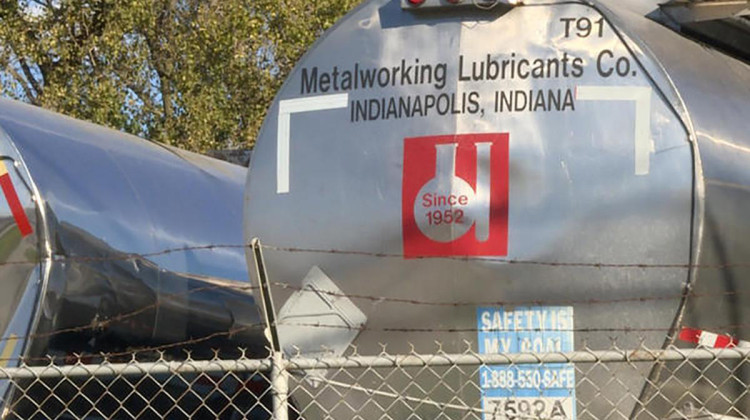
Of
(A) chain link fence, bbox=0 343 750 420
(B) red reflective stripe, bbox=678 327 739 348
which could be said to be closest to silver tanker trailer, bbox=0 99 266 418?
(A) chain link fence, bbox=0 343 750 420

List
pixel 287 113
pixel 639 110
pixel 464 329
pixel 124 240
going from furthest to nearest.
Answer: pixel 124 240 < pixel 287 113 < pixel 464 329 < pixel 639 110

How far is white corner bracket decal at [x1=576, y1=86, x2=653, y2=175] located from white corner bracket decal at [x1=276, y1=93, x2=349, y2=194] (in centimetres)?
101

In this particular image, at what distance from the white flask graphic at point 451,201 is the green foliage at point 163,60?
36.2 ft

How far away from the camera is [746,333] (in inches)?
198

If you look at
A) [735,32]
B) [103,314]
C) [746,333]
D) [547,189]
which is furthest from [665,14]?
[103,314]

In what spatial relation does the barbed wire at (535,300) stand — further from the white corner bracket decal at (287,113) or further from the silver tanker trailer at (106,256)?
the silver tanker trailer at (106,256)

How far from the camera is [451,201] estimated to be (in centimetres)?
483

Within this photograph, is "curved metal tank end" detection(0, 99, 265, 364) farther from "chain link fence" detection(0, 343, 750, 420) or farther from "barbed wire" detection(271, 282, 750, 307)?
"barbed wire" detection(271, 282, 750, 307)

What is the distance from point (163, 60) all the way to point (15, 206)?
36.6ft

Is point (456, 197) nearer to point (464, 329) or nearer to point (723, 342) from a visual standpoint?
point (464, 329)

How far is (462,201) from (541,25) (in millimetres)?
726

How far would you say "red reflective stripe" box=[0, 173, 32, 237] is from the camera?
590 centimetres

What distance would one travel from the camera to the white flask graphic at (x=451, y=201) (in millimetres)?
4816

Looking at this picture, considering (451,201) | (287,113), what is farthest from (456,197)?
(287,113)
